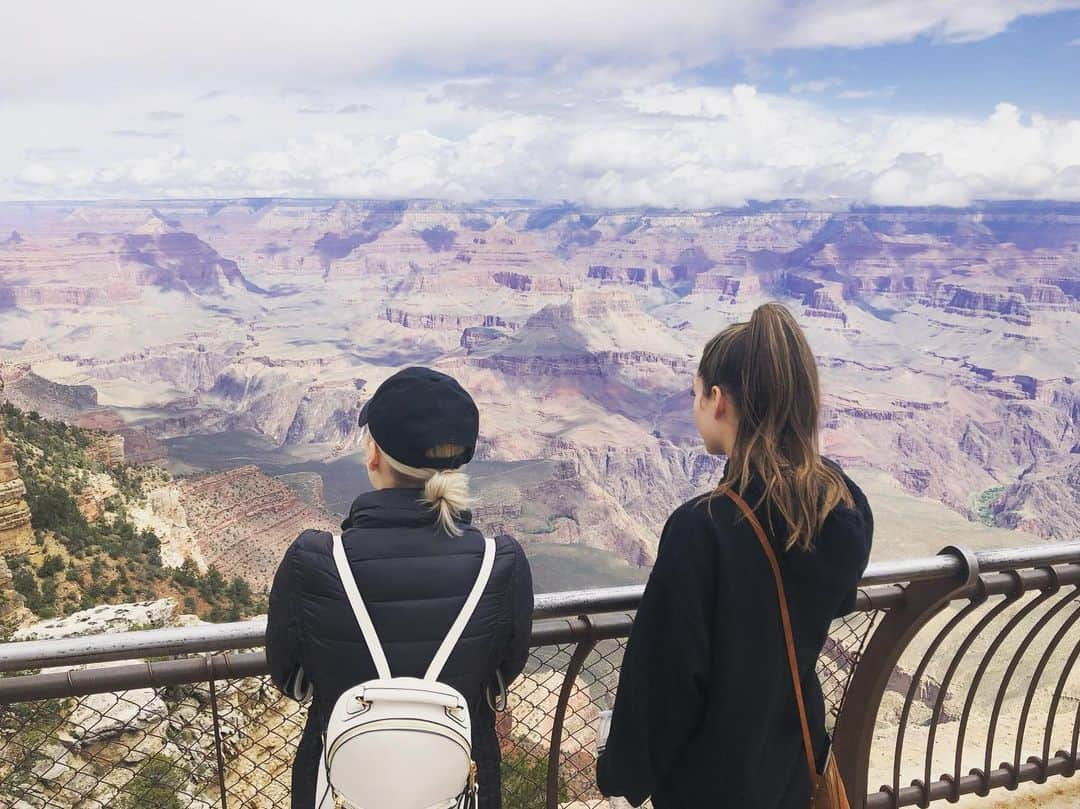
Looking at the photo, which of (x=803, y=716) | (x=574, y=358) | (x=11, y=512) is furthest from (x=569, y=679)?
(x=574, y=358)

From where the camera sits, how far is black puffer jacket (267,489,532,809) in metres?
1.72

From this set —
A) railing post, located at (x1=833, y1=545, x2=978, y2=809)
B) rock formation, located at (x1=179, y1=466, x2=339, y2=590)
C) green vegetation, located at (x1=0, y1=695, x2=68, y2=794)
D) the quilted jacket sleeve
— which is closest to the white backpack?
the quilted jacket sleeve

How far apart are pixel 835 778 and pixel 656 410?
134 m

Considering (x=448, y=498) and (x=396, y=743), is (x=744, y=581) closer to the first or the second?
(x=448, y=498)

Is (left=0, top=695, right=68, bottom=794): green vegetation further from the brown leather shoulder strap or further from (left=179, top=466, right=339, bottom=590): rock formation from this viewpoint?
(left=179, top=466, right=339, bottom=590): rock formation

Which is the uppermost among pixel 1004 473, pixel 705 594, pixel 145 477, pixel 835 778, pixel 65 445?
pixel 705 594

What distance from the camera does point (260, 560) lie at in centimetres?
4072

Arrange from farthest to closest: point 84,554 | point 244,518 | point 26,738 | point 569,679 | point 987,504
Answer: point 987,504, point 244,518, point 84,554, point 26,738, point 569,679

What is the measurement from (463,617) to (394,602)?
0.16 meters

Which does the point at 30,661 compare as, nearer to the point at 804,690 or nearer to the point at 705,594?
the point at 705,594

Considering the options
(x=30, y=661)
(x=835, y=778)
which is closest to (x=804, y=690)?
(x=835, y=778)

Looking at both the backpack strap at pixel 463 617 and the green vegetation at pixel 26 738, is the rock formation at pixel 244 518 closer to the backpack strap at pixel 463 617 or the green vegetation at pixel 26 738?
the green vegetation at pixel 26 738

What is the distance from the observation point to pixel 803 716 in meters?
1.90

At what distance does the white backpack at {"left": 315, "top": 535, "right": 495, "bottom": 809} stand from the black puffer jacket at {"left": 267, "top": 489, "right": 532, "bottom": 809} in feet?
0.20
